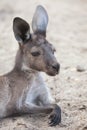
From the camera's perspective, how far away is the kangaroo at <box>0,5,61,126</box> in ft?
17.3

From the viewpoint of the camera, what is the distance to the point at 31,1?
13.5 meters

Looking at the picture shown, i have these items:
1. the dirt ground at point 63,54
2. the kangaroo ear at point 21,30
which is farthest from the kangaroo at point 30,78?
the dirt ground at point 63,54

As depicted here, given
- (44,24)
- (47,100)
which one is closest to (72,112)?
(47,100)

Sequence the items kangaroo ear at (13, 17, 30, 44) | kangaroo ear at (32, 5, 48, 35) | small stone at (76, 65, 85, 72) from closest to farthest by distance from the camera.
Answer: kangaroo ear at (13, 17, 30, 44) < kangaroo ear at (32, 5, 48, 35) < small stone at (76, 65, 85, 72)

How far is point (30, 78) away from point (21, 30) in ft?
1.75

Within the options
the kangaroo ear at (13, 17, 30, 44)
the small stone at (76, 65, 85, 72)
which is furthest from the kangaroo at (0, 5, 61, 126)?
the small stone at (76, 65, 85, 72)

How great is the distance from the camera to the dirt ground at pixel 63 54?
5.25 metres

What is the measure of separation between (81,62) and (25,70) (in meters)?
2.35

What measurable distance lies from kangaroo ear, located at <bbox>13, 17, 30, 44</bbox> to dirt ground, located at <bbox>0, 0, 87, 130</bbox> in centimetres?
85

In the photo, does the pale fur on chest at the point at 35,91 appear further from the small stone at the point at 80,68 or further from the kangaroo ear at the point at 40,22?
the small stone at the point at 80,68

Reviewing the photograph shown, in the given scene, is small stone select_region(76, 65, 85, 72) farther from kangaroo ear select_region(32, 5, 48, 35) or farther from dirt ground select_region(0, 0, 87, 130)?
kangaroo ear select_region(32, 5, 48, 35)

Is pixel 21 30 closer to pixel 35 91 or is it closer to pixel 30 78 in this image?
pixel 30 78

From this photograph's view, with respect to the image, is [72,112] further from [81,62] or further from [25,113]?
[81,62]

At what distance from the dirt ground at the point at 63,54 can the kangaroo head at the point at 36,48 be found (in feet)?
1.82
